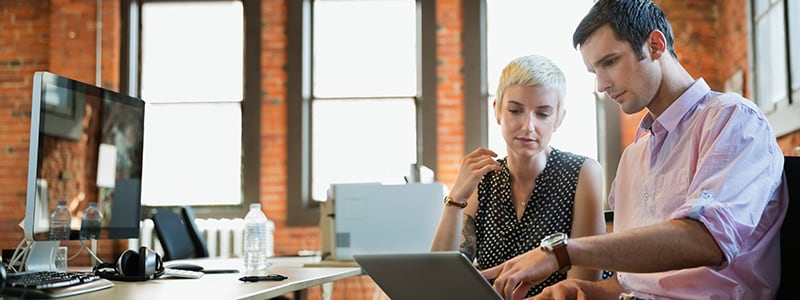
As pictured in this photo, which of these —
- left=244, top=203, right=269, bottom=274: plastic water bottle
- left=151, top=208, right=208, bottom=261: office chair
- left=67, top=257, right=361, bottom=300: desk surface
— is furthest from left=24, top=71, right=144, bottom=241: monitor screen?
left=151, top=208, right=208, bottom=261: office chair

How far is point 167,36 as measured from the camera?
662 cm

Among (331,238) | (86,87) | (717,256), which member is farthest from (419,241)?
(717,256)

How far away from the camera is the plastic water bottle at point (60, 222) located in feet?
7.11

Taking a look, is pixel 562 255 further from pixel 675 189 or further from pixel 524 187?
pixel 524 187

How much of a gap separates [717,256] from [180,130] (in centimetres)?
554

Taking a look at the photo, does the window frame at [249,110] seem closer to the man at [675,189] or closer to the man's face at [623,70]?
the man at [675,189]

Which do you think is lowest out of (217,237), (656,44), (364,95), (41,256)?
(217,237)

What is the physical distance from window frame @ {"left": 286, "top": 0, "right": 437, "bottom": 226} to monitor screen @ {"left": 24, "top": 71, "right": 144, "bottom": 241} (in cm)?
364

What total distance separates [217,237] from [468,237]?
13.4ft

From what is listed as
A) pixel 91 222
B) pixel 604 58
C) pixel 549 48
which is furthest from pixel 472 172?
pixel 549 48

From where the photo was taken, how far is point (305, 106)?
20.9ft

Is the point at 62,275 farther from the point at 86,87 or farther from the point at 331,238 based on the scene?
the point at 331,238

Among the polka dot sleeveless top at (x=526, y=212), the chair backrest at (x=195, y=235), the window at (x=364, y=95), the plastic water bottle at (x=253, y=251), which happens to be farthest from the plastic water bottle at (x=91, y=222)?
the window at (x=364, y=95)

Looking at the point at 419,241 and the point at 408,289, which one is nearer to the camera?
the point at 408,289
